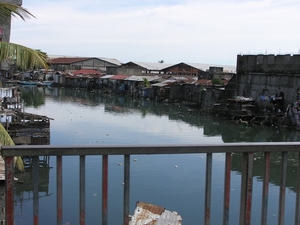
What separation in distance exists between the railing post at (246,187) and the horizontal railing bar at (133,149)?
8cm

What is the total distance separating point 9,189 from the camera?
1978 mm

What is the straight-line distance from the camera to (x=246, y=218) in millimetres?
2260

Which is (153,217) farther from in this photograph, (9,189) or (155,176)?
(155,176)

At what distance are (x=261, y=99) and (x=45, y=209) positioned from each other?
18.0 meters

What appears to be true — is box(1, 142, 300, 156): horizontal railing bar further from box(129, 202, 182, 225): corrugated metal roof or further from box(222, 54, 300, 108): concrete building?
box(222, 54, 300, 108): concrete building

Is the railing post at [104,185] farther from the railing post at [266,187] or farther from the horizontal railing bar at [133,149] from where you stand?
the railing post at [266,187]

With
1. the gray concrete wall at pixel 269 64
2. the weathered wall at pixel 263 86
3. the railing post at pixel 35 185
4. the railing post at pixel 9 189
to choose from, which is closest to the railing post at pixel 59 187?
the railing post at pixel 35 185

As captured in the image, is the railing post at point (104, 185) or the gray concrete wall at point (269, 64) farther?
the gray concrete wall at point (269, 64)

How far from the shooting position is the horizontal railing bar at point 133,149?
196 cm

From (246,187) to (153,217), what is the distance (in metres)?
0.61

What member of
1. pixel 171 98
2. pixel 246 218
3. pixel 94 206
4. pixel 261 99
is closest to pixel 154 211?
pixel 246 218

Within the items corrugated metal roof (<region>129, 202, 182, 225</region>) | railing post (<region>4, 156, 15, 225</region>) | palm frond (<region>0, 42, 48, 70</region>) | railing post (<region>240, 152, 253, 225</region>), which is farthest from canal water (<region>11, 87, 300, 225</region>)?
railing post (<region>4, 156, 15, 225</region>)

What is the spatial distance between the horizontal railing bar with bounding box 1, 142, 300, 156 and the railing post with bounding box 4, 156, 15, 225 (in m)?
0.05

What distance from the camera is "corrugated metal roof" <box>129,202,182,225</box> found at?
2.34m
